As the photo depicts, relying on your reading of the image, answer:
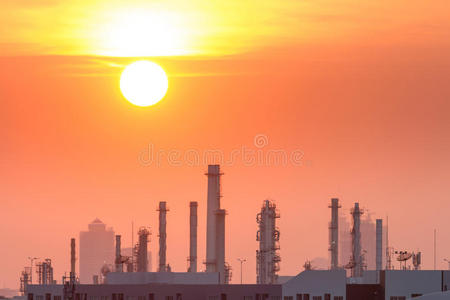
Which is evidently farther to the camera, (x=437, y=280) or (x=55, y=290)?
(x=55, y=290)

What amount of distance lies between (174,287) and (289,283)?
44.5ft

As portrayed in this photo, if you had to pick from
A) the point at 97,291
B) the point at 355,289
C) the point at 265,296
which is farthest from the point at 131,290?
the point at 355,289

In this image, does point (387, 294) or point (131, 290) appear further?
point (131, 290)

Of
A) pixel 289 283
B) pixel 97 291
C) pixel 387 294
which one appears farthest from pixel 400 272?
pixel 97 291

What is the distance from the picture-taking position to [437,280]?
5689 inches

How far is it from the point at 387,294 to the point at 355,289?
4.66 metres

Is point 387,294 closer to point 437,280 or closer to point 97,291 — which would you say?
point 437,280

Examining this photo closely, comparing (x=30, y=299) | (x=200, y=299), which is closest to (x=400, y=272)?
(x=200, y=299)

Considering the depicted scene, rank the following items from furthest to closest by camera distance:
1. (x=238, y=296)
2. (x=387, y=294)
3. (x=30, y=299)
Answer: (x=30, y=299), (x=238, y=296), (x=387, y=294)

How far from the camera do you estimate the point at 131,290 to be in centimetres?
15712

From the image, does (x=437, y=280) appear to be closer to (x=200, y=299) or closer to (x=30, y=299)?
(x=200, y=299)

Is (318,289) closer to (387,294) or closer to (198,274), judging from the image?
(387,294)

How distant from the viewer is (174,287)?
6166 inches

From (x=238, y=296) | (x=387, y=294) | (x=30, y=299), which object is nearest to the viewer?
(x=387, y=294)
